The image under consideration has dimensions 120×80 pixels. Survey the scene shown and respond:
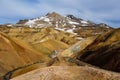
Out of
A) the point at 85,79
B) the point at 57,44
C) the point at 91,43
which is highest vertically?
the point at 85,79

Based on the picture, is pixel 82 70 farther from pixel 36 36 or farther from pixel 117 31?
pixel 36 36

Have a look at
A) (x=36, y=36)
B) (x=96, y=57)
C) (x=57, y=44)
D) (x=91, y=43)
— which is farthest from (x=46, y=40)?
(x=96, y=57)

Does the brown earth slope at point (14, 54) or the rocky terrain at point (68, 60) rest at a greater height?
the rocky terrain at point (68, 60)

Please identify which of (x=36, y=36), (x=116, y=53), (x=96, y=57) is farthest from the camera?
(x=36, y=36)

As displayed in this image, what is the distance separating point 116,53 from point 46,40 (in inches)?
3440

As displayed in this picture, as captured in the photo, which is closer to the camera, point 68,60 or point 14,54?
point 68,60

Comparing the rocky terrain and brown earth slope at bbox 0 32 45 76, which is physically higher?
the rocky terrain

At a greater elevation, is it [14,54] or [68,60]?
[68,60]

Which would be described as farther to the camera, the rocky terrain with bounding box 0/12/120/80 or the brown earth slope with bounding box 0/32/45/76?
the brown earth slope with bounding box 0/32/45/76

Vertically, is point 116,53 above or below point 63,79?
below

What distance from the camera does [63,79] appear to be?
44.1ft

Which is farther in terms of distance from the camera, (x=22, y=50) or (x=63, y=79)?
(x=22, y=50)

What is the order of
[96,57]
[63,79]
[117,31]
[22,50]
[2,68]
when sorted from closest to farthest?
[63,79] → [96,57] → [117,31] → [2,68] → [22,50]

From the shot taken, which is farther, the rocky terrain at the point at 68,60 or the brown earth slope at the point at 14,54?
the brown earth slope at the point at 14,54
